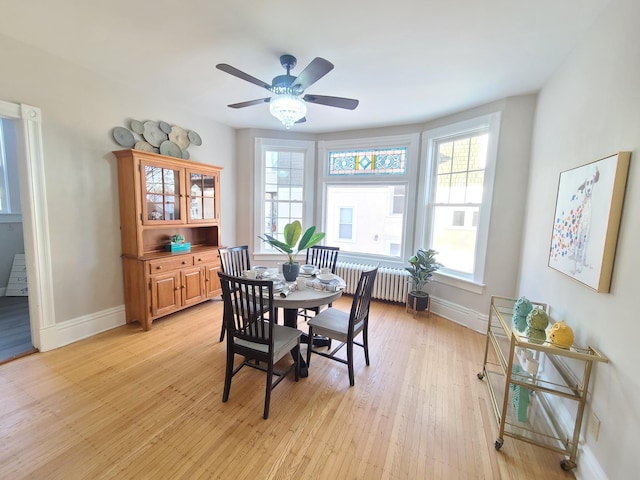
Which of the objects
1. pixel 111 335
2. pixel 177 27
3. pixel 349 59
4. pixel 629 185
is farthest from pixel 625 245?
pixel 111 335

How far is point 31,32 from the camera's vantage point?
2.15 metres

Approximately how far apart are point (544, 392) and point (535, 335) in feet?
1.17

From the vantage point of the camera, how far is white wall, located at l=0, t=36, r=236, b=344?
7.93ft

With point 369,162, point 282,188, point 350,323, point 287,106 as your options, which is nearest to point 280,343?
point 350,323

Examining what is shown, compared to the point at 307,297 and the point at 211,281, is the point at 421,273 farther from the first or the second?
the point at 211,281

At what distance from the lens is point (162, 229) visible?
3.56 metres

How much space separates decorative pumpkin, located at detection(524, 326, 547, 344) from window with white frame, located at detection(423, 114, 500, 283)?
5.33 ft

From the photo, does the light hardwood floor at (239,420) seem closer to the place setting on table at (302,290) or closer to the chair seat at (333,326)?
the chair seat at (333,326)

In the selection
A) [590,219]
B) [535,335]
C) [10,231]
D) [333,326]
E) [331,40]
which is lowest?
[333,326]

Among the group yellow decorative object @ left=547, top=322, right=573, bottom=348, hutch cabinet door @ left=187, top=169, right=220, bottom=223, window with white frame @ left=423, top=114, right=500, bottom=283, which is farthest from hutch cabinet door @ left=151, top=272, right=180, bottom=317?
yellow decorative object @ left=547, top=322, right=573, bottom=348

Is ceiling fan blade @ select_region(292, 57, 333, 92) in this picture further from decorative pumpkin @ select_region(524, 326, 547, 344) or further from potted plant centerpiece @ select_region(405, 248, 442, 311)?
potted plant centerpiece @ select_region(405, 248, 442, 311)

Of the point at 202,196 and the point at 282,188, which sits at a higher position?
the point at 282,188

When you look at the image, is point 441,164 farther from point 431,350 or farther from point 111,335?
point 111,335

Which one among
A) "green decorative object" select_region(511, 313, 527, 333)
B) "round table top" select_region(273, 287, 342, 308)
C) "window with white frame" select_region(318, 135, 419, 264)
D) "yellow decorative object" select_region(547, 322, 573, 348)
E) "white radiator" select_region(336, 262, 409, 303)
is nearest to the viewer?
"yellow decorative object" select_region(547, 322, 573, 348)
